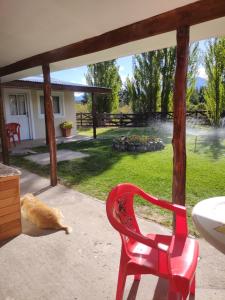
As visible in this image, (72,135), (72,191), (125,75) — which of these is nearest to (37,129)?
(72,135)

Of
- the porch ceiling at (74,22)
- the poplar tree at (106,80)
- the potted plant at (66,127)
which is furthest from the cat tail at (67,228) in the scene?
the poplar tree at (106,80)

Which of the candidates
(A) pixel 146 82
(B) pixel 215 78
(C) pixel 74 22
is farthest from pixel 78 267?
(A) pixel 146 82

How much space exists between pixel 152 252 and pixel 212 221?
52 cm

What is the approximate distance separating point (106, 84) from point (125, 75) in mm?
1888

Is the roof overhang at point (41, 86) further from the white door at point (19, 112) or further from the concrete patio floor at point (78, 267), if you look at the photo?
the concrete patio floor at point (78, 267)

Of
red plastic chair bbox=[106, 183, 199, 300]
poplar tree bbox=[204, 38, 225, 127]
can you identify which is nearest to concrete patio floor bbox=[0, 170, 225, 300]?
red plastic chair bbox=[106, 183, 199, 300]

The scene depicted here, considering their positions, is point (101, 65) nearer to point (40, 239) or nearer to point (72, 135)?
point (72, 135)

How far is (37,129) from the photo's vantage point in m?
10.9

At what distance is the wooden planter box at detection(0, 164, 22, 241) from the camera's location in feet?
9.09

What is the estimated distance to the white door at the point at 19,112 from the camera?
997 cm

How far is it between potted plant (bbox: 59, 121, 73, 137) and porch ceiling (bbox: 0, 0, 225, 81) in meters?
7.37

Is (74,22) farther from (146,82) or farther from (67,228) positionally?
(146,82)

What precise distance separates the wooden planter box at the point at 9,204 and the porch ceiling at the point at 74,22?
5.60ft

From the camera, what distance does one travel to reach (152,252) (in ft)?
6.06
